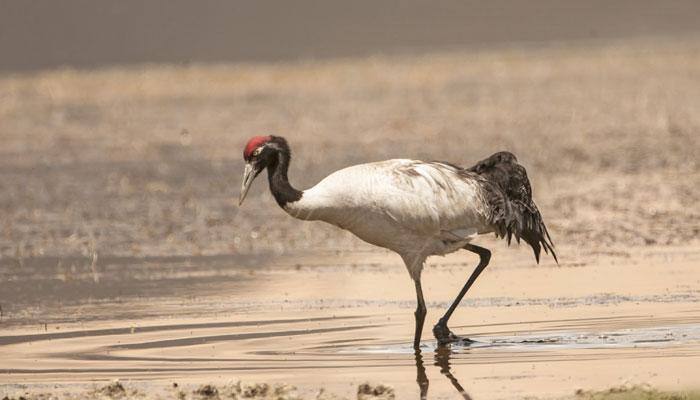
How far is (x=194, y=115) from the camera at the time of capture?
31.8 meters

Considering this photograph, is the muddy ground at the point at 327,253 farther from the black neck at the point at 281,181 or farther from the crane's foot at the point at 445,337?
the black neck at the point at 281,181

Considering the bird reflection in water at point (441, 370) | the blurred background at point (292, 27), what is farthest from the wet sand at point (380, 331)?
the blurred background at point (292, 27)

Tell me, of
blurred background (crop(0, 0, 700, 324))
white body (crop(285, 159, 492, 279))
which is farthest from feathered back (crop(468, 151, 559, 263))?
blurred background (crop(0, 0, 700, 324))

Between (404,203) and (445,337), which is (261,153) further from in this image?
(445,337)

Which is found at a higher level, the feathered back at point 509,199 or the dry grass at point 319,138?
the dry grass at point 319,138

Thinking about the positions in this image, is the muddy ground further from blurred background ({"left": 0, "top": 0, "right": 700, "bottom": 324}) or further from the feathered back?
the feathered back

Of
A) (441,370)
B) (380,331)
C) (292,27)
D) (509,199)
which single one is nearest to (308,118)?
(509,199)

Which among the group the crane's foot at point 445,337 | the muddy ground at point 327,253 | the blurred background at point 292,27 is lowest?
the crane's foot at point 445,337

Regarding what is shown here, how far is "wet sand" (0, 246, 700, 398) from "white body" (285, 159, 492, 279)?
2.17 feet

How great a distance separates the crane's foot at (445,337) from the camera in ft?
35.5

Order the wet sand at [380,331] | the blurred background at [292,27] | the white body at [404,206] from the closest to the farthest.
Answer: the wet sand at [380,331]
the white body at [404,206]
the blurred background at [292,27]

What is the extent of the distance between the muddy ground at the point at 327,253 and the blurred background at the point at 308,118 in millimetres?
82

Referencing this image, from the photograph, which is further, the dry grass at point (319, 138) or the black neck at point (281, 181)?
the dry grass at point (319, 138)

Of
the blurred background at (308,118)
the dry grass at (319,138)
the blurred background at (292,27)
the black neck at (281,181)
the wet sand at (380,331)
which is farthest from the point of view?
the blurred background at (292,27)
